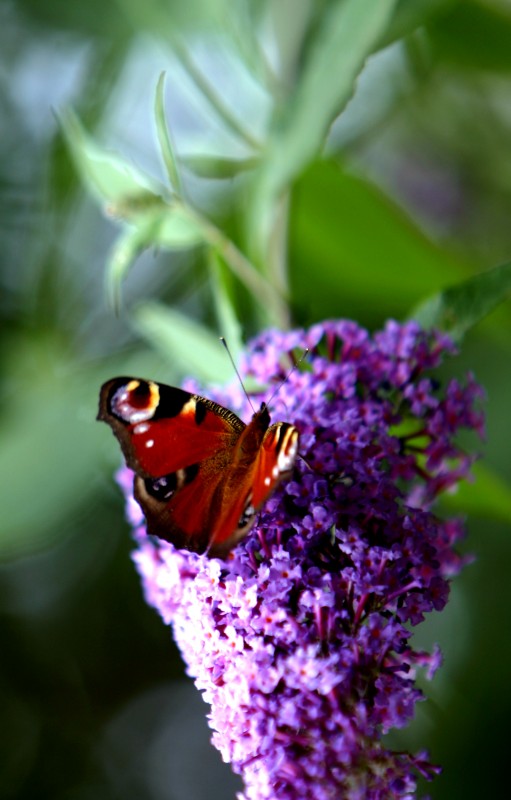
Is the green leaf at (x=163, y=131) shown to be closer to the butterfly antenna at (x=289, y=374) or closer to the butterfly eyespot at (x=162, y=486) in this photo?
the butterfly antenna at (x=289, y=374)

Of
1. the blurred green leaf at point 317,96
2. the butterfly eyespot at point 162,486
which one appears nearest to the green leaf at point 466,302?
the blurred green leaf at point 317,96

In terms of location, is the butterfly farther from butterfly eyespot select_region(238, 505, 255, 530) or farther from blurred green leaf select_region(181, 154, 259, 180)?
blurred green leaf select_region(181, 154, 259, 180)

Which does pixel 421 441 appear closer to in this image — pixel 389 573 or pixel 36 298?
pixel 389 573

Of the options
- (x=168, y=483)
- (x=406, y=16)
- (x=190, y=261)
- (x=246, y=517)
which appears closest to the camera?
(x=246, y=517)

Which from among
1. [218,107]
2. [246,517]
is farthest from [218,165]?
[246,517]

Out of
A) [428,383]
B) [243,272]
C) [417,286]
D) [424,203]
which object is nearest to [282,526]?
[428,383]

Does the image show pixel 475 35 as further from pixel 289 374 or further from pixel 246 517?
pixel 246 517

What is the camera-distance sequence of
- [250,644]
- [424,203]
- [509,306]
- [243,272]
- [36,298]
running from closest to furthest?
[250,644]
[243,272]
[509,306]
[36,298]
[424,203]
